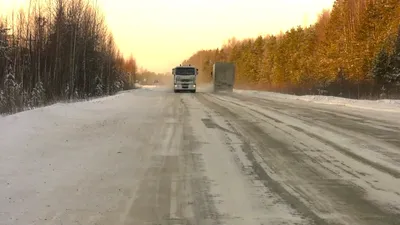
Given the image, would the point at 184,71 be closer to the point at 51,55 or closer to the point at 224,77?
the point at 224,77

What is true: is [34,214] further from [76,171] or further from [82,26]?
[82,26]

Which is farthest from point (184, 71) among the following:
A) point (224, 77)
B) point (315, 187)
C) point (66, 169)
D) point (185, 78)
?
point (315, 187)

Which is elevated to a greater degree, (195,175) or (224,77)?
(224,77)

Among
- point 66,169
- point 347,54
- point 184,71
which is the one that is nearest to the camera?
point 66,169

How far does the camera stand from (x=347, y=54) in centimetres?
4562

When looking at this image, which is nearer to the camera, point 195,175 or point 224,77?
point 195,175

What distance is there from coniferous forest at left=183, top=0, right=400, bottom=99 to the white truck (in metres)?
11.3

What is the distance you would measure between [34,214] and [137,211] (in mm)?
1187

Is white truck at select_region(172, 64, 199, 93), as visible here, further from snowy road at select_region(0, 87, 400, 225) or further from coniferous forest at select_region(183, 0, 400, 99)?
snowy road at select_region(0, 87, 400, 225)

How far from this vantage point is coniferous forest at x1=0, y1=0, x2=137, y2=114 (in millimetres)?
23234

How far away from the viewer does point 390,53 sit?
37.8 meters

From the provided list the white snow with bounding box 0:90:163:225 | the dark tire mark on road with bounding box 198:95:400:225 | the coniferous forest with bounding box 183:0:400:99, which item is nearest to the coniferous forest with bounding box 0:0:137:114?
the white snow with bounding box 0:90:163:225

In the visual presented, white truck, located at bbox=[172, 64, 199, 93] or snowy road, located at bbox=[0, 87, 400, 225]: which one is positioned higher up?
white truck, located at bbox=[172, 64, 199, 93]

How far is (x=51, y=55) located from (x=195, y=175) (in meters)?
24.1
